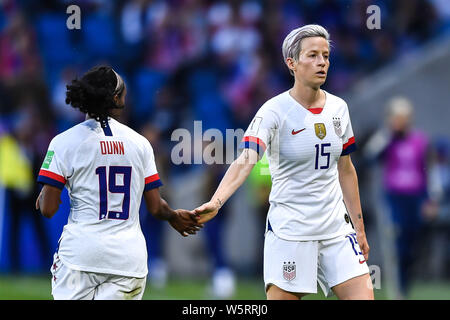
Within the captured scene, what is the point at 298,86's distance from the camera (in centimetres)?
580

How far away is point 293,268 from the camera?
5602 mm

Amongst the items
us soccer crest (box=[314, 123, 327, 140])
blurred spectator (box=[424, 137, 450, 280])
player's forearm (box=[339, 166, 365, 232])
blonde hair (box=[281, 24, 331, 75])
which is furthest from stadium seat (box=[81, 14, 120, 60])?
us soccer crest (box=[314, 123, 327, 140])

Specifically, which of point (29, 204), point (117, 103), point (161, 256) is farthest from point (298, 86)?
point (29, 204)

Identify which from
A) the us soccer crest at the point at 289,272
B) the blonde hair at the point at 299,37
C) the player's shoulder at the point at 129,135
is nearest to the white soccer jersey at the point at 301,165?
the us soccer crest at the point at 289,272

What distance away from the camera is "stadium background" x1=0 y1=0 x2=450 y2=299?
43.7 ft

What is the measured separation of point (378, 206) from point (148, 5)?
5053 mm

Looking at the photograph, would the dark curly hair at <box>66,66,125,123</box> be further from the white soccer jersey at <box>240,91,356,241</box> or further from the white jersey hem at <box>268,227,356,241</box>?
the white jersey hem at <box>268,227,356,241</box>

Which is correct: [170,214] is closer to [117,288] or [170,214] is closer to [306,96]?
[117,288]

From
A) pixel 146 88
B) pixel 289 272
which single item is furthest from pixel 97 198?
pixel 146 88

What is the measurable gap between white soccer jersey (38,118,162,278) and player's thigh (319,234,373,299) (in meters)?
1.21

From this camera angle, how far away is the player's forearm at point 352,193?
19.5 ft

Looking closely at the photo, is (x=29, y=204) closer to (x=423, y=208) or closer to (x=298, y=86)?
(x=423, y=208)

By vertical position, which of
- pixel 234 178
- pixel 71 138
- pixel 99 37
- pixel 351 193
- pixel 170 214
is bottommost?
pixel 170 214

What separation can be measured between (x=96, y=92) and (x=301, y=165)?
1389mm
